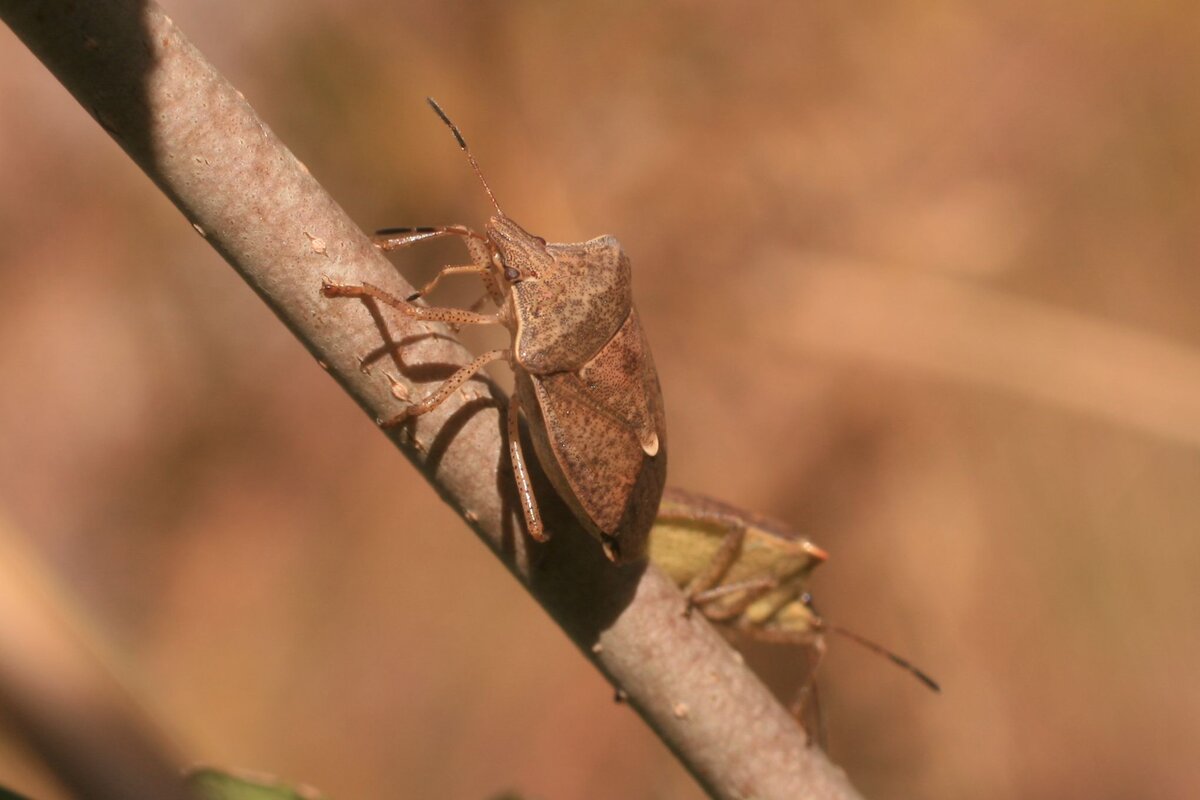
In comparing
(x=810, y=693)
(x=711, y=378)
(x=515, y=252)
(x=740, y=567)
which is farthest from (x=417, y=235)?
(x=711, y=378)

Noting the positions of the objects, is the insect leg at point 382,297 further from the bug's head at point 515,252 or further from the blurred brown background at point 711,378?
the blurred brown background at point 711,378

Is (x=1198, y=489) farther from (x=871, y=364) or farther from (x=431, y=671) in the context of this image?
(x=431, y=671)

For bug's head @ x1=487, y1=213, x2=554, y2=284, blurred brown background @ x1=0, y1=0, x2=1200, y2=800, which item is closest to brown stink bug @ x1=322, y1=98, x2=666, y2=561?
bug's head @ x1=487, y1=213, x2=554, y2=284

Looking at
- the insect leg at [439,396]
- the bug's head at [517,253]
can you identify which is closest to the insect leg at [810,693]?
the bug's head at [517,253]

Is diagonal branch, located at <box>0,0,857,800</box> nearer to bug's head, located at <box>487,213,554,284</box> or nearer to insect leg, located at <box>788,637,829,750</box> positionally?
bug's head, located at <box>487,213,554,284</box>

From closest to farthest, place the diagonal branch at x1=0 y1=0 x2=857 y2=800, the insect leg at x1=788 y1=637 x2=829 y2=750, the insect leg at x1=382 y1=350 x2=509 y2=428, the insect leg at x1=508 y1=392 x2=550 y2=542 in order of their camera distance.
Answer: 1. the diagonal branch at x1=0 y1=0 x2=857 y2=800
2. the insect leg at x1=382 y1=350 x2=509 y2=428
3. the insect leg at x1=508 y1=392 x2=550 y2=542
4. the insect leg at x1=788 y1=637 x2=829 y2=750

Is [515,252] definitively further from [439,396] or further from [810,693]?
[810,693]
